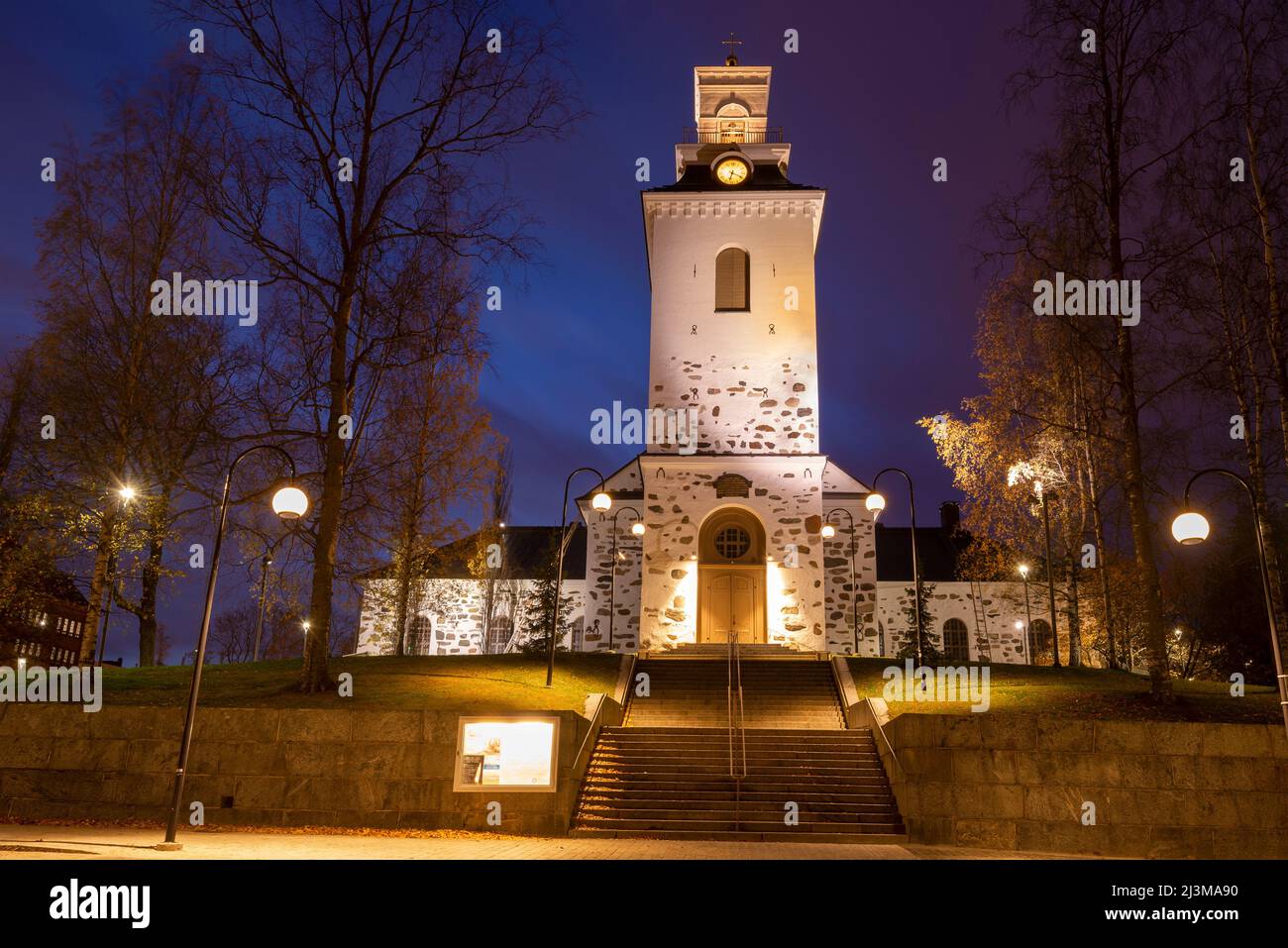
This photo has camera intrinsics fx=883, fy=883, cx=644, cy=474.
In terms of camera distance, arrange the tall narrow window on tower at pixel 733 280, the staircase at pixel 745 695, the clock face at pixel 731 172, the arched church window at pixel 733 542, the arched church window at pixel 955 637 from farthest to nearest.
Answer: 1. the arched church window at pixel 955 637
2. the clock face at pixel 731 172
3. the tall narrow window on tower at pixel 733 280
4. the arched church window at pixel 733 542
5. the staircase at pixel 745 695

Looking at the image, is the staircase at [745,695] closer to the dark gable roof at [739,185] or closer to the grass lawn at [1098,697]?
the grass lawn at [1098,697]

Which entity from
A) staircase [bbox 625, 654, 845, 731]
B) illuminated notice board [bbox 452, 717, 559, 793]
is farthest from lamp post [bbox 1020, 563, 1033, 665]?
illuminated notice board [bbox 452, 717, 559, 793]

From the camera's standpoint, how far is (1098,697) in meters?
16.0

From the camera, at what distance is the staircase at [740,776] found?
45.8 feet

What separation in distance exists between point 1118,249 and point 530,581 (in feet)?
94.2

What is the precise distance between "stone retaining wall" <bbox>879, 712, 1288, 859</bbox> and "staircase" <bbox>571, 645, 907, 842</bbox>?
1.11 m

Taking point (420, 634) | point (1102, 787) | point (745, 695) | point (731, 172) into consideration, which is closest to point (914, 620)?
point (745, 695)

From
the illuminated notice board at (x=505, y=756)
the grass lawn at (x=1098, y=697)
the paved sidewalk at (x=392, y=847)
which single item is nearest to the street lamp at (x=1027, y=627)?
the grass lawn at (x=1098, y=697)

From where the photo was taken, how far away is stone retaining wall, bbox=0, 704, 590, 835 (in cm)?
1345

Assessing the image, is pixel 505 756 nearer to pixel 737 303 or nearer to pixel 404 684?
pixel 404 684

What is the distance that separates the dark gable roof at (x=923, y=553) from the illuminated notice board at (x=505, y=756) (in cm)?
2873

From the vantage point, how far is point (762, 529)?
84.4 feet
